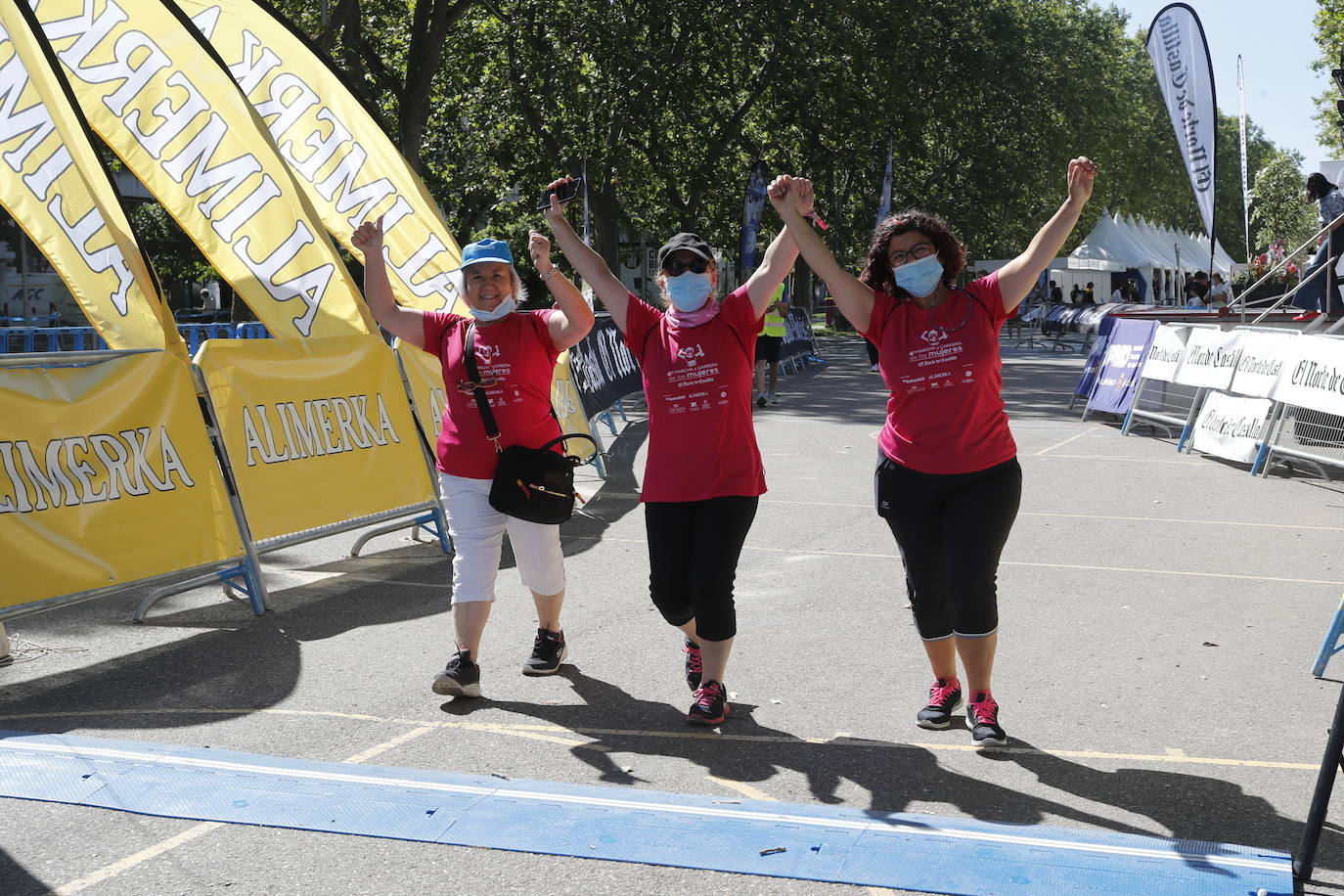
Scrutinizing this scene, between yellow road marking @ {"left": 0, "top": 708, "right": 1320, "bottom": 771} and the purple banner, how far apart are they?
12396mm

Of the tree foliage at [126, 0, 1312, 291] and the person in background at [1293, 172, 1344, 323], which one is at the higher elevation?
the tree foliage at [126, 0, 1312, 291]

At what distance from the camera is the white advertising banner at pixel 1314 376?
1195 cm

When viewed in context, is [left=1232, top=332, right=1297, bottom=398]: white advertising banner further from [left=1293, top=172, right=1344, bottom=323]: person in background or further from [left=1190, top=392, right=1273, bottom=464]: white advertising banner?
[left=1293, top=172, right=1344, bottom=323]: person in background

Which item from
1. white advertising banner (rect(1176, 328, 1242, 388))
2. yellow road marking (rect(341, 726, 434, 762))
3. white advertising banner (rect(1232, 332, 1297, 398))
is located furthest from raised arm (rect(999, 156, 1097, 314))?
white advertising banner (rect(1176, 328, 1242, 388))

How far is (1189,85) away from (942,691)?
56.8 feet

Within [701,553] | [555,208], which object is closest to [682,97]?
[555,208]

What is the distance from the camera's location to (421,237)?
1126 centimetres

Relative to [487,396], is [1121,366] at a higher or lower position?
lower

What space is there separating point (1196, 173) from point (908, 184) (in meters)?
31.4

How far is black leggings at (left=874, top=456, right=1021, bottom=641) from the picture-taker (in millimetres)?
4996

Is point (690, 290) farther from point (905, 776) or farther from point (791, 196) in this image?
point (905, 776)

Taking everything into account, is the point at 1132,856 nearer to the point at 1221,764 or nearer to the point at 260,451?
the point at 1221,764

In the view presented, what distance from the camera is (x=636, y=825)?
4.36 metres

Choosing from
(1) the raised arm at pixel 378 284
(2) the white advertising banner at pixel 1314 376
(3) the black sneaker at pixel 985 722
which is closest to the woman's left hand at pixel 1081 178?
(3) the black sneaker at pixel 985 722
